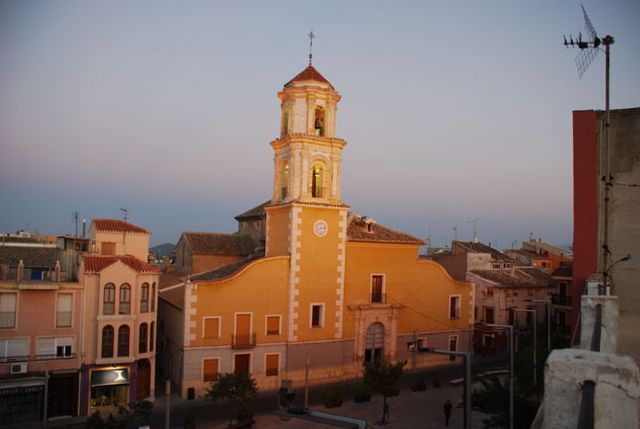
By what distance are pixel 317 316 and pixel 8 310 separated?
17.0 meters

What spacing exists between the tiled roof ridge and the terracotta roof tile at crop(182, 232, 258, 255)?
7287mm

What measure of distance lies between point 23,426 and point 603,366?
2650 cm

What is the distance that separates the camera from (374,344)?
120 ft

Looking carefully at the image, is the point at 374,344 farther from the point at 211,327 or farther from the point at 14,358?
the point at 14,358

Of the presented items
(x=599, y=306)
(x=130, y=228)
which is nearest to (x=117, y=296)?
(x=130, y=228)

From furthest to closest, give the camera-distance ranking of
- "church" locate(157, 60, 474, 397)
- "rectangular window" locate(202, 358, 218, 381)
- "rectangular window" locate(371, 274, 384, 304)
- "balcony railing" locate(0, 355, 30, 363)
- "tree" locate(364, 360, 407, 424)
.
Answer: "rectangular window" locate(371, 274, 384, 304), "church" locate(157, 60, 474, 397), "rectangular window" locate(202, 358, 218, 381), "tree" locate(364, 360, 407, 424), "balcony railing" locate(0, 355, 30, 363)

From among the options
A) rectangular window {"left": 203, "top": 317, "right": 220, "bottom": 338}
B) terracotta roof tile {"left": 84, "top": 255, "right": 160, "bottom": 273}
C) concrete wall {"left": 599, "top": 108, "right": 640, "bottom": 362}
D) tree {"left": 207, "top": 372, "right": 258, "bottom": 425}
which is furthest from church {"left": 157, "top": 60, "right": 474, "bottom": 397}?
concrete wall {"left": 599, "top": 108, "right": 640, "bottom": 362}

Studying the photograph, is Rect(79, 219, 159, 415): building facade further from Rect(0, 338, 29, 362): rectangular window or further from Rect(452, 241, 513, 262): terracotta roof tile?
Rect(452, 241, 513, 262): terracotta roof tile

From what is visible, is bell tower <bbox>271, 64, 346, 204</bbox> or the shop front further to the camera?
bell tower <bbox>271, 64, 346, 204</bbox>

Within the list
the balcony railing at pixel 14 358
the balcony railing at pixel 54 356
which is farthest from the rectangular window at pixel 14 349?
the balcony railing at pixel 54 356

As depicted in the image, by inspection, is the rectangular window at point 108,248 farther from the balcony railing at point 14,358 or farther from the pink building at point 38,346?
the balcony railing at point 14,358

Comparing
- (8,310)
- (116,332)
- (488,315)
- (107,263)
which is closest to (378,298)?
(488,315)

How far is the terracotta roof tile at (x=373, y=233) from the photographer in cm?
3688

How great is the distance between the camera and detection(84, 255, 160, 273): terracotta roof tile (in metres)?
27.4
